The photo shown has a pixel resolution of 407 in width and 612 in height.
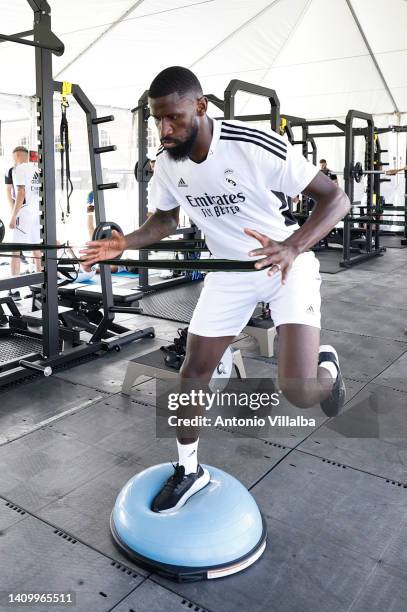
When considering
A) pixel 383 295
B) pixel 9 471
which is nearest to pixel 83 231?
pixel 383 295

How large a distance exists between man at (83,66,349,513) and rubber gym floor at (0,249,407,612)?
30 cm

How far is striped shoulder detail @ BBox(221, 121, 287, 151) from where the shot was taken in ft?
5.45

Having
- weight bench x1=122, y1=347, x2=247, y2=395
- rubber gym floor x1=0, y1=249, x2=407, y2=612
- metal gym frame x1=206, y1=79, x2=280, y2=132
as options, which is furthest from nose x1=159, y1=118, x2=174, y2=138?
metal gym frame x1=206, y1=79, x2=280, y2=132

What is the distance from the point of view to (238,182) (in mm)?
1684

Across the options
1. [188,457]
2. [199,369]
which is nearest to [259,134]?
[199,369]

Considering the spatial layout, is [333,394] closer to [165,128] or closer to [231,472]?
[231,472]

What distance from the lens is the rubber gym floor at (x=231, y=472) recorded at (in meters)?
1.61

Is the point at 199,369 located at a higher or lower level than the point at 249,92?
lower

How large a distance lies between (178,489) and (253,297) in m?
0.67

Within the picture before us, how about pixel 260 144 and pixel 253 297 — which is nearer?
pixel 260 144

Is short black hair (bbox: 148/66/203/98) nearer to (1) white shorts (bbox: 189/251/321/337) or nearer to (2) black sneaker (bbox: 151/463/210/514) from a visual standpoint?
(1) white shorts (bbox: 189/251/321/337)

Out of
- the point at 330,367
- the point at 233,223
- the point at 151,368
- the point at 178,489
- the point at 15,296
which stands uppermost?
the point at 233,223

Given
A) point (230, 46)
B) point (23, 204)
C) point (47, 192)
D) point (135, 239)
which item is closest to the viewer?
point (135, 239)

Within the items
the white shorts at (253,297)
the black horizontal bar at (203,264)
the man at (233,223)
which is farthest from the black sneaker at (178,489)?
the black horizontal bar at (203,264)
